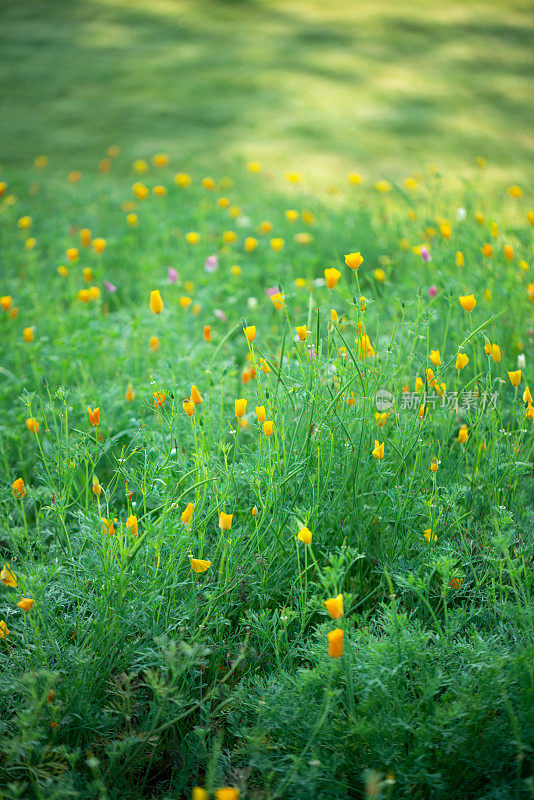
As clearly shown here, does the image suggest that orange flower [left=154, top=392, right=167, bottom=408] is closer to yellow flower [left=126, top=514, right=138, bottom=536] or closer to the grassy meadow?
the grassy meadow

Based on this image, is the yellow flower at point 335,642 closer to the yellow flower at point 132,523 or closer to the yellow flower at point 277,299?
the yellow flower at point 132,523

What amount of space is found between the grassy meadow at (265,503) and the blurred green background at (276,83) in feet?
3.29

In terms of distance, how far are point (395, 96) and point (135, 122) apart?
2.94 m

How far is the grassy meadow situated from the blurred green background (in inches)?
39.5

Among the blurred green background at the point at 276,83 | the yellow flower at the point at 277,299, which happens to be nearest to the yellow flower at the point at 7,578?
the yellow flower at the point at 277,299

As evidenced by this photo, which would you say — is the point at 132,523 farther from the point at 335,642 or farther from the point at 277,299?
the point at 277,299

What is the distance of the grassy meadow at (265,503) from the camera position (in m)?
1.32

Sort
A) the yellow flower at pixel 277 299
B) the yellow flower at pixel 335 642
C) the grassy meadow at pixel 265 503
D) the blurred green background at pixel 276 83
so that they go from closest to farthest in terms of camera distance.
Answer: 1. the yellow flower at pixel 335 642
2. the grassy meadow at pixel 265 503
3. the yellow flower at pixel 277 299
4. the blurred green background at pixel 276 83

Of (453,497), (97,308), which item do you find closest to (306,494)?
(453,497)

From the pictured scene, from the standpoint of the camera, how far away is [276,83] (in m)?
7.25

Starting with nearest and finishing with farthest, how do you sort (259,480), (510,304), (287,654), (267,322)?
(287,654)
(259,480)
(510,304)
(267,322)

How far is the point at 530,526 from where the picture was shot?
6.12ft

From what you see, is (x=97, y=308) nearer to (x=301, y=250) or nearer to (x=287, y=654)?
(x=301, y=250)

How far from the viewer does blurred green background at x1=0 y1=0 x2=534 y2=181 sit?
20.0 ft
